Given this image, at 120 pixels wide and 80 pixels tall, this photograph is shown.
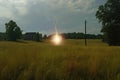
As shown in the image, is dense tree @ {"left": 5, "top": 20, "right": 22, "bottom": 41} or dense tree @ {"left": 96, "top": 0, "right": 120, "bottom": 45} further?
dense tree @ {"left": 5, "top": 20, "right": 22, "bottom": 41}

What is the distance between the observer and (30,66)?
711 centimetres

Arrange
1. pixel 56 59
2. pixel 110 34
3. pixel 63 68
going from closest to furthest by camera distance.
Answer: pixel 63 68, pixel 56 59, pixel 110 34

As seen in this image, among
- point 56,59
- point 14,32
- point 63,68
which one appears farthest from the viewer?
point 14,32

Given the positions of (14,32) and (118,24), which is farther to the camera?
(14,32)

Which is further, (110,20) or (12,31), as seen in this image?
(12,31)

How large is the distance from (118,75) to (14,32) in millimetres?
120929

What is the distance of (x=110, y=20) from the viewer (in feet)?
206

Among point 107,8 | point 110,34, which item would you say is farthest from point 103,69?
point 107,8

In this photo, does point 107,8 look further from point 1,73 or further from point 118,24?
point 1,73

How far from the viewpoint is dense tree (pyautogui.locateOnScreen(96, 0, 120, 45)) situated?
59.4m

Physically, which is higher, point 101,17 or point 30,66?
point 101,17

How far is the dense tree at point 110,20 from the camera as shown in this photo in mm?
59375

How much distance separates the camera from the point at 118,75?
6.43 m

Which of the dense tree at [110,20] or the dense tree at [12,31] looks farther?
the dense tree at [12,31]
